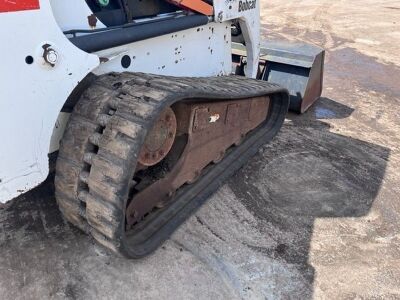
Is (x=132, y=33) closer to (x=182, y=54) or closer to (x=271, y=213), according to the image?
(x=182, y=54)

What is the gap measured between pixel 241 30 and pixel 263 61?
91cm

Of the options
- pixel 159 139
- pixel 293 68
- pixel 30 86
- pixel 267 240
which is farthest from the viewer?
pixel 293 68

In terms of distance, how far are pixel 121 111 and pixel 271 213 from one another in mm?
1457

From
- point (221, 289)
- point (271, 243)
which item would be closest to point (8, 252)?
point (221, 289)

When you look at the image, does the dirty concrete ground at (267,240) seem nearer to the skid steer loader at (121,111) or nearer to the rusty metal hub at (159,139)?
the skid steer loader at (121,111)

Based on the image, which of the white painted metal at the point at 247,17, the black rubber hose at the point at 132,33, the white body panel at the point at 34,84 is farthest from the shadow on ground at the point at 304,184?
the white body panel at the point at 34,84

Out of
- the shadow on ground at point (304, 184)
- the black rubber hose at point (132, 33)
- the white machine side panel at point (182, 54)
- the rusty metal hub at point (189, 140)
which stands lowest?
the shadow on ground at point (304, 184)

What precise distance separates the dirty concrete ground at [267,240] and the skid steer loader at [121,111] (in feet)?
0.67

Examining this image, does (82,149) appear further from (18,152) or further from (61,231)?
(61,231)

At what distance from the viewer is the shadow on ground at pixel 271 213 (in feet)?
7.85

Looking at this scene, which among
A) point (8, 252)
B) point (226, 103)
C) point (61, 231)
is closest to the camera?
point (8, 252)

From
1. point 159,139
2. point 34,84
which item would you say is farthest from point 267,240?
point 34,84

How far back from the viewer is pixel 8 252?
8.34ft

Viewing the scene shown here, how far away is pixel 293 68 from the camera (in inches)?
186
